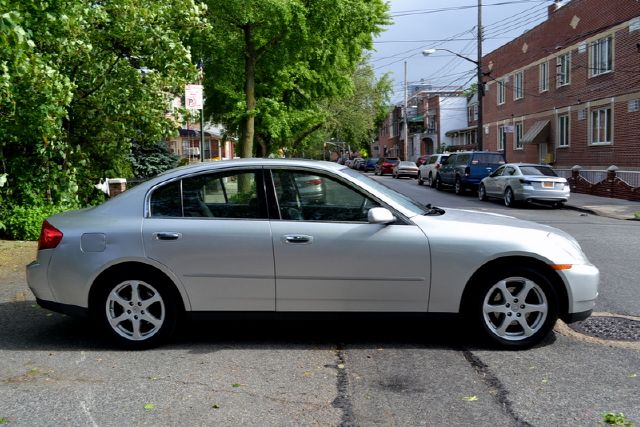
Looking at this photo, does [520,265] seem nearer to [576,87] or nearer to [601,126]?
[601,126]

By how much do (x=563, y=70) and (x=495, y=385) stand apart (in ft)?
91.9

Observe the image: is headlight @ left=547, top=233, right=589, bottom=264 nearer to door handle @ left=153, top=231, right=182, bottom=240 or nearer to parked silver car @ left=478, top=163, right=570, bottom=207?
door handle @ left=153, top=231, right=182, bottom=240

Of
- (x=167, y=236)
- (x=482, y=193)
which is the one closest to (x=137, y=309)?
(x=167, y=236)

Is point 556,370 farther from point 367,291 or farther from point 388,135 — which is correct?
point 388,135

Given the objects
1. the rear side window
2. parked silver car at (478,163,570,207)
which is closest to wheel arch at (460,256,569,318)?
parked silver car at (478,163,570,207)

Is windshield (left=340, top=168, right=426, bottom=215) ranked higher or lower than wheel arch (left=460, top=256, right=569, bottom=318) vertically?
higher

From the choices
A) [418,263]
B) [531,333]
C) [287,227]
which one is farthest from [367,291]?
[531,333]

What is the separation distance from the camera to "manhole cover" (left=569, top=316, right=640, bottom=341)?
17.8 feet

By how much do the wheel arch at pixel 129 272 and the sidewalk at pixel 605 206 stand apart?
14270 millimetres

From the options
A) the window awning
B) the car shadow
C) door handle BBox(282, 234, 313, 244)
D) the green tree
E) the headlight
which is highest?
the green tree

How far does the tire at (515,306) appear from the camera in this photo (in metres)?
4.96

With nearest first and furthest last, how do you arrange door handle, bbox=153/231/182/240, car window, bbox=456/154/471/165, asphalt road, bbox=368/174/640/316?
door handle, bbox=153/231/182/240 → asphalt road, bbox=368/174/640/316 → car window, bbox=456/154/471/165

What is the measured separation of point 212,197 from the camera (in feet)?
17.2

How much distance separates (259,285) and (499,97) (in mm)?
36951
